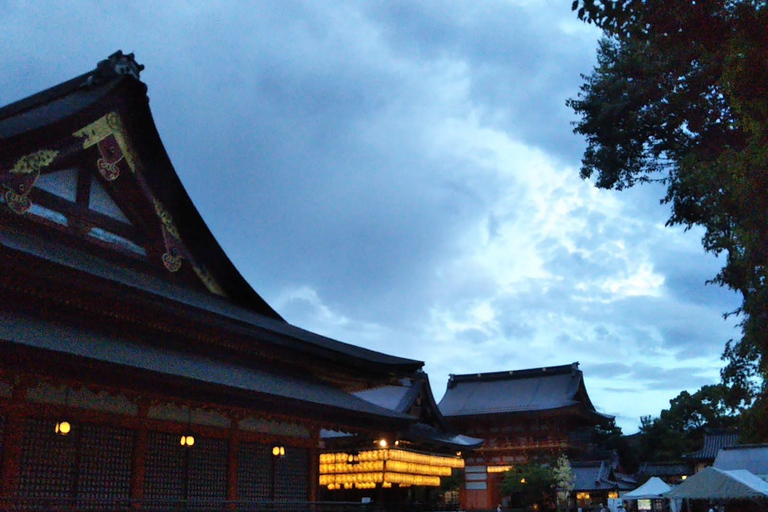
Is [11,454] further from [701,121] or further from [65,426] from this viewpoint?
[701,121]

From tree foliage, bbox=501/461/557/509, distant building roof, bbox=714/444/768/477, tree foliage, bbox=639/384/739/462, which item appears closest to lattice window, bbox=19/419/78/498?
distant building roof, bbox=714/444/768/477

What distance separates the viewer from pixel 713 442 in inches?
1918

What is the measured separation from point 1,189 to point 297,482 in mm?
10130

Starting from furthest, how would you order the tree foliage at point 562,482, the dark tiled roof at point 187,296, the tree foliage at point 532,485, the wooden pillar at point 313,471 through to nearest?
the tree foliage at point 562,482, the tree foliage at point 532,485, the wooden pillar at point 313,471, the dark tiled roof at point 187,296

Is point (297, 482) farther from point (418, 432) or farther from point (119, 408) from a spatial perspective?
point (418, 432)

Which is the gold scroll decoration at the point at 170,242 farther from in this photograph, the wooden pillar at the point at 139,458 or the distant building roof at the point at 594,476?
the distant building roof at the point at 594,476

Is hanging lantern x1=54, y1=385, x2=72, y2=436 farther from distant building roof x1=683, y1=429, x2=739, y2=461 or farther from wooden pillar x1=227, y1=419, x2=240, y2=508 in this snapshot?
distant building roof x1=683, y1=429, x2=739, y2=461

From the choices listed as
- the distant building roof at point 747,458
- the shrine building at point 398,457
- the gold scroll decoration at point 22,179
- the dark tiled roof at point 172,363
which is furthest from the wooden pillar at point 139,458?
the distant building roof at point 747,458

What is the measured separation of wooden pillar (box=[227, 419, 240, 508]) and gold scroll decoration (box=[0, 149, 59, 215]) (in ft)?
22.1

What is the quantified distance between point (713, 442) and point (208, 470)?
45.5 meters

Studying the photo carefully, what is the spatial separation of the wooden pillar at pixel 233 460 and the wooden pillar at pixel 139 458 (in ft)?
7.84

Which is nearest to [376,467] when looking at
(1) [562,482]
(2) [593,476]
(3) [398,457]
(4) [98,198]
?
(3) [398,457]

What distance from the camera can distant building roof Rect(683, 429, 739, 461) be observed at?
155ft

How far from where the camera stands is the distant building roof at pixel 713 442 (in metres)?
47.2
